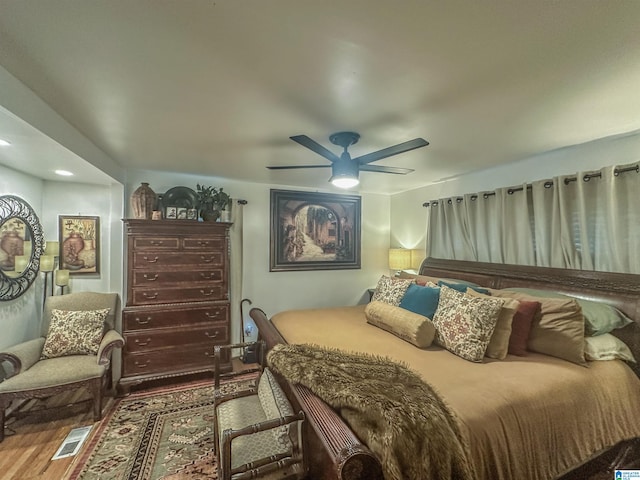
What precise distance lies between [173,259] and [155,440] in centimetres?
169

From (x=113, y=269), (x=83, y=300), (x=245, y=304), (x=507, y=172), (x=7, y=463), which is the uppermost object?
(x=507, y=172)

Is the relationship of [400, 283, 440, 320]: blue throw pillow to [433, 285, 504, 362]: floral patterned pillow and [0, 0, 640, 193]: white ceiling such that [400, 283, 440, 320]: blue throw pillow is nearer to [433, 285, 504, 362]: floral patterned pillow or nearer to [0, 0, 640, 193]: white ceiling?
[433, 285, 504, 362]: floral patterned pillow

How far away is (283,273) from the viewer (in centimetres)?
406

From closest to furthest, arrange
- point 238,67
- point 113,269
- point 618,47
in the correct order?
point 618,47
point 238,67
point 113,269

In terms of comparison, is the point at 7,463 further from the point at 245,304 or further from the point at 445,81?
the point at 445,81

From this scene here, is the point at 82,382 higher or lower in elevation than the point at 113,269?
lower

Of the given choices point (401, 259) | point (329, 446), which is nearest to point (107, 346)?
point (329, 446)

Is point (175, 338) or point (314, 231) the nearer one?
point (175, 338)

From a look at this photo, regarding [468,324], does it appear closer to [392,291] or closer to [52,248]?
[392,291]

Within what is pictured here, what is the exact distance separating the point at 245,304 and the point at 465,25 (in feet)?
11.9

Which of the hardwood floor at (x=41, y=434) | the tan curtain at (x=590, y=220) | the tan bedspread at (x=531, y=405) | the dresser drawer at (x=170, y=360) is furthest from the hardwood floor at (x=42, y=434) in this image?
the tan curtain at (x=590, y=220)

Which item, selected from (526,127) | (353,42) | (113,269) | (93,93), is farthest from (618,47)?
(113,269)

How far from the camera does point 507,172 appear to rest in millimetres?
2982

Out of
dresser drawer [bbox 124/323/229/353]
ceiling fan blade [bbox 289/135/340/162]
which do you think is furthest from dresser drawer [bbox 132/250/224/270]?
ceiling fan blade [bbox 289/135/340/162]
